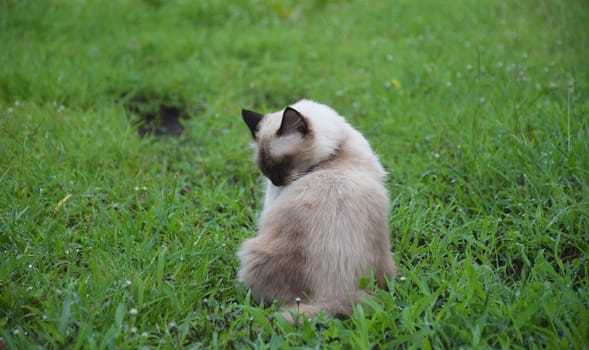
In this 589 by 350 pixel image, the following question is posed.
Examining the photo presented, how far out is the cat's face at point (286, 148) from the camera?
2965 millimetres

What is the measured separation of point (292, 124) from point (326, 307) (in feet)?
3.43

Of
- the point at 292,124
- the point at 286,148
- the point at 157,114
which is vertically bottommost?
the point at 157,114

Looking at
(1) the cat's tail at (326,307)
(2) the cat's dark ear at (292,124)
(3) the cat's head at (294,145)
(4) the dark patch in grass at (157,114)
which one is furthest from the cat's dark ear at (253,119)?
(4) the dark patch in grass at (157,114)

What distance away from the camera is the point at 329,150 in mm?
2990

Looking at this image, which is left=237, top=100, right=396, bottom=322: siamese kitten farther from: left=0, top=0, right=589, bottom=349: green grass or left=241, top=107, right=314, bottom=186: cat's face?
left=0, top=0, right=589, bottom=349: green grass

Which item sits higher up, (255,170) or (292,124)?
(292,124)

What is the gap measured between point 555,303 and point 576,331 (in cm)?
17

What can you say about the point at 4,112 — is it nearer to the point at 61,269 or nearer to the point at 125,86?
the point at 125,86

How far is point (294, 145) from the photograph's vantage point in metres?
2.98

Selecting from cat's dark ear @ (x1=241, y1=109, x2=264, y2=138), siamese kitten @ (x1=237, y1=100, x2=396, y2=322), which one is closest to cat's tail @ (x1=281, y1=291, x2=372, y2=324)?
siamese kitten @ (x1=237, y1=100, x2=396, y2=322)

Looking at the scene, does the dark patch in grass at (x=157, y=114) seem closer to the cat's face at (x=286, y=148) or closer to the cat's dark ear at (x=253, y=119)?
the cat's dark ear at (x=253, y=119)

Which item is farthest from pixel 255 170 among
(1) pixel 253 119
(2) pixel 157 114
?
(2) pixel 157 114

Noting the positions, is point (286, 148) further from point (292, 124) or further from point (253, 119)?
point (253, 119)

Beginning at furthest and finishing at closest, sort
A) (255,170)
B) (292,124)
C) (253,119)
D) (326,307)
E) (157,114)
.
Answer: (157,114), (255,170), (253,119), (292,124), (326,307)
